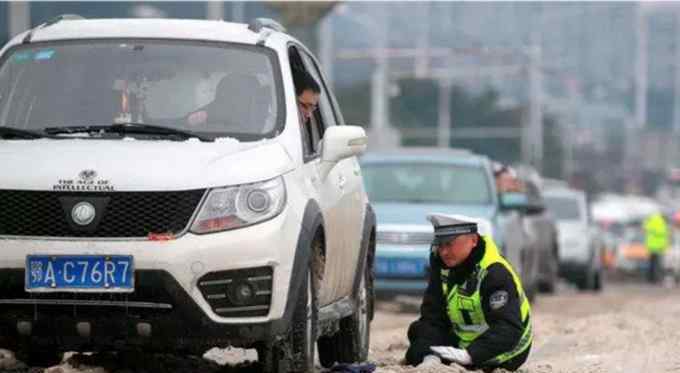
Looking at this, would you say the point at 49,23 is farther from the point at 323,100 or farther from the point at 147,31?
the point at 323,100

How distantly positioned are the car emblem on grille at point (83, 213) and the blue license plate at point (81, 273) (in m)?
0.15

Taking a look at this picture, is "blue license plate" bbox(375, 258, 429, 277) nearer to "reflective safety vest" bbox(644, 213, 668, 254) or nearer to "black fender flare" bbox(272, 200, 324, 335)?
"black fender flare" bbox(272, 200, 324, 335)

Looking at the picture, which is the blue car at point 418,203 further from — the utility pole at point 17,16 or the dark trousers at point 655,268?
the dark trousers at point 655,268

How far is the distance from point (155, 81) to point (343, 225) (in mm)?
1211

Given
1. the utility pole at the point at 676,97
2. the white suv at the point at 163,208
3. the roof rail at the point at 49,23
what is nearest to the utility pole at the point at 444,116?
the utility pole at the point at 676,97

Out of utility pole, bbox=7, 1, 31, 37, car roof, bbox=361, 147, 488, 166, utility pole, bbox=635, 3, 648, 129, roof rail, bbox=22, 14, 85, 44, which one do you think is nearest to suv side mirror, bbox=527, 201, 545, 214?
car roof, bbox=361, 147, 488, 166

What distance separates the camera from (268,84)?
30.2ft

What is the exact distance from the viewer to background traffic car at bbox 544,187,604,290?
34656 mm

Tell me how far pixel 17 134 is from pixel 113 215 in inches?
36.4

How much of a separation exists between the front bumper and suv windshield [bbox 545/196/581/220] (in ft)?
90.3

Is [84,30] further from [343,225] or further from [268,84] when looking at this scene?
[343,225]

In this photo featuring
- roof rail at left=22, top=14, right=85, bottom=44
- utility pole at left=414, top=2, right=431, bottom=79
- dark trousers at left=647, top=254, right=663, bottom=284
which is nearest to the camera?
roof rail at left=22, top=14, right=85, bottom=44

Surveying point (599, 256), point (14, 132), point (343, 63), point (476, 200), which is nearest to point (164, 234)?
point (14, 132)

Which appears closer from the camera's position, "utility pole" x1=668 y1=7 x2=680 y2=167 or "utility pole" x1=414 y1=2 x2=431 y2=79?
"utility pole" x1=414 y1=2 x2=431 y2=79
